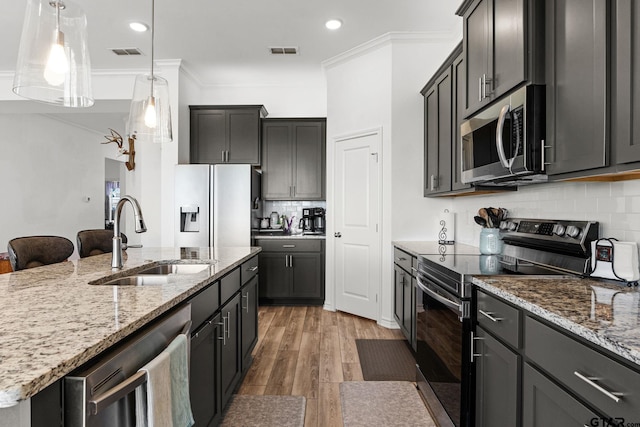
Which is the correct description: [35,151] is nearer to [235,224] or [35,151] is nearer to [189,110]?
[189,110]

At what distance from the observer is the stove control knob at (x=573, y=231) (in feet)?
6.09

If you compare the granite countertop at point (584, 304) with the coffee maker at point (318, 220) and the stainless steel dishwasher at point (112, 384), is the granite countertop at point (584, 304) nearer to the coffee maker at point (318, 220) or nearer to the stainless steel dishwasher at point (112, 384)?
the stainless steel dishwasher at point (112, 384)

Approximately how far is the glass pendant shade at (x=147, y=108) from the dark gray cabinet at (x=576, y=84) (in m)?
2.24

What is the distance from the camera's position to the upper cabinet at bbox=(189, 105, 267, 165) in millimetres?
5141

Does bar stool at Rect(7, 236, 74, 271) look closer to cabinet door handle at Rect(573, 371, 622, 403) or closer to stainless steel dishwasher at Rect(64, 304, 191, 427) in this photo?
stainless steel dishwasher at Rect(64, 304, 191, 427)

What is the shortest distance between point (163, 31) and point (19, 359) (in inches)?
153

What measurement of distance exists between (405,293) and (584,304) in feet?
6.98

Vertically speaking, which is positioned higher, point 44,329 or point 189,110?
point 189,110

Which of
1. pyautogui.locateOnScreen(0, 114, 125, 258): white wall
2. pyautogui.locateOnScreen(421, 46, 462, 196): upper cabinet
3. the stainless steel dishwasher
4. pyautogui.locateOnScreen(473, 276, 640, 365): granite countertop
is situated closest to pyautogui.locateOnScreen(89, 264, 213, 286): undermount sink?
the stainless steel dishwasher

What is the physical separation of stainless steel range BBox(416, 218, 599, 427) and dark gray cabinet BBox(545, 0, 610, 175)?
0.44 m

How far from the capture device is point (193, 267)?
239 centimetres

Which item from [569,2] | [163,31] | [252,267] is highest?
[163,31]

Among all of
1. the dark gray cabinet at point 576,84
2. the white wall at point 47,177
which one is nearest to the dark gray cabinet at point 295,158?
the dark gray cabinet at point 576,84

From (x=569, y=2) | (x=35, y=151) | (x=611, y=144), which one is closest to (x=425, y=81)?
(x=569, y=2)
